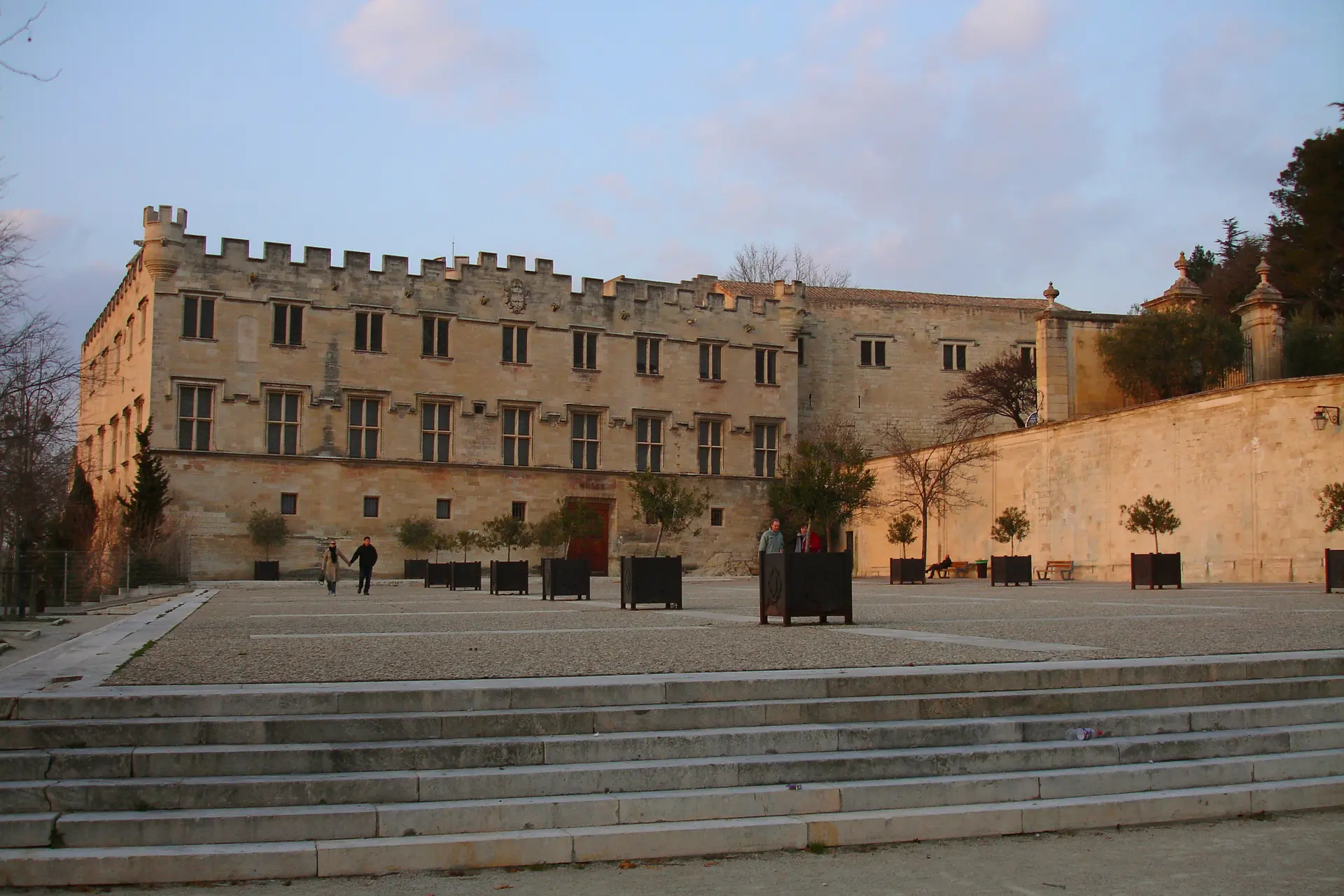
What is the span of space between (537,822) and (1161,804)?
3665 mm

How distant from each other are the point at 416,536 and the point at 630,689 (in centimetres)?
3366

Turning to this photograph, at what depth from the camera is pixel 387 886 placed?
605 cm

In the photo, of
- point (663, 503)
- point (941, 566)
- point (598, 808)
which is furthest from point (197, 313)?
point (598, 808)

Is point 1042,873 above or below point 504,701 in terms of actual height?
below

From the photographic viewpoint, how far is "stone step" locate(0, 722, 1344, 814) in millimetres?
6523

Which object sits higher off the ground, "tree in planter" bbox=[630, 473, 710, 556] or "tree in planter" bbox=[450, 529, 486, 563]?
"tree in planter" bbox=[630, 473, 710, 556]

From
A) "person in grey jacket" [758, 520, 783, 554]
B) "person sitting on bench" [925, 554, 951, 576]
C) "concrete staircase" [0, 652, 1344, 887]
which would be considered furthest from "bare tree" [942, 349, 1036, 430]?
"concrete staircase" [0, 652, 1344, 887]

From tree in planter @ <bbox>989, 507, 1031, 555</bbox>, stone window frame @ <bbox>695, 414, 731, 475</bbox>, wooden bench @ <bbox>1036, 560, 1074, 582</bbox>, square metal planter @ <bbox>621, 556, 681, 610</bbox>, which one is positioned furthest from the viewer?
stone window frame @ <bbox>695, 414, 731, 475</bbox>

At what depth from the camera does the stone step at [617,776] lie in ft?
21.4

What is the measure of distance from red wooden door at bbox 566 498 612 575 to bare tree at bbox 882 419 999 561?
10.3 metres

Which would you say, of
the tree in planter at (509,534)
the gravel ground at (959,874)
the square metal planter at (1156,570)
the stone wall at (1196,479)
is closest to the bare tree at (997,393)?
the stone wall at (1196,479)

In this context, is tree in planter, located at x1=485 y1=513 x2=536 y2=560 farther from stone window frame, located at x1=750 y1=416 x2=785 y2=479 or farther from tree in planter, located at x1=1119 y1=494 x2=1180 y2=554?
tree in planter, located at x1=1119 y1=494 x2=1180 y2=554

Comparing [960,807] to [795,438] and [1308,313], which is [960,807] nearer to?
[1308,313]

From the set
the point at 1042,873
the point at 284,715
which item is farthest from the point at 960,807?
the point at 284,715
